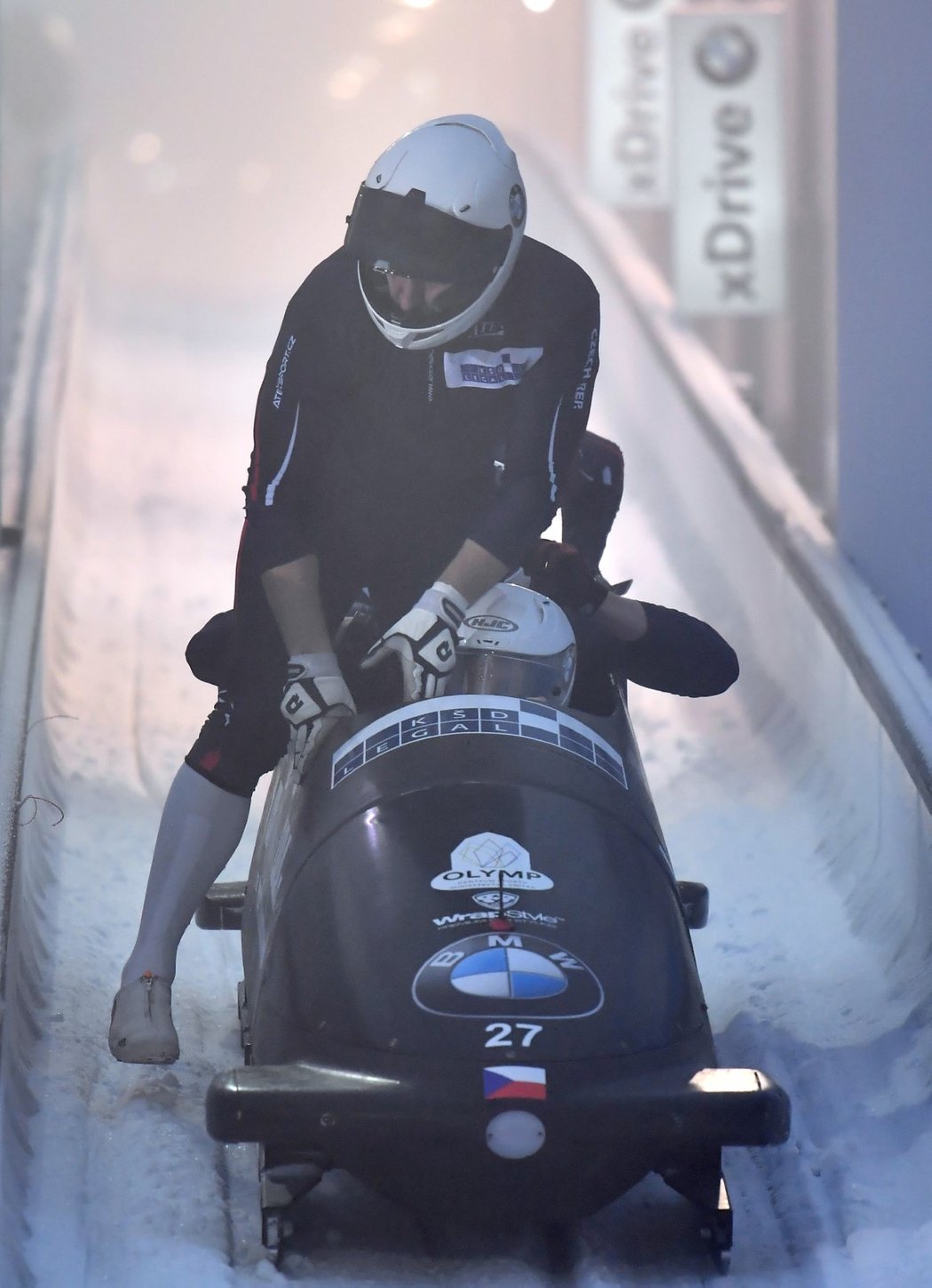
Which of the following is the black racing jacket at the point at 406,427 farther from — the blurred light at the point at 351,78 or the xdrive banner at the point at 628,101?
the blurred light at the point at 351,78

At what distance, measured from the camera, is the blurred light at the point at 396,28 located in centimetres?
1762

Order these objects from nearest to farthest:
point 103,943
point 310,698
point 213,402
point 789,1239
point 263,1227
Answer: point 263,1227 < point 789,1239 < point 310,698 < point 103,943 < point 213,402

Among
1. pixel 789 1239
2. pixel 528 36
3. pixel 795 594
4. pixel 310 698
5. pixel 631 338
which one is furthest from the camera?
pixel 528 36

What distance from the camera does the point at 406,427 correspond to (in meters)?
2.71

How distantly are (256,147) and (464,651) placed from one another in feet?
49.7

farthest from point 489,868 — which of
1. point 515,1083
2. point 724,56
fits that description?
point 724,56

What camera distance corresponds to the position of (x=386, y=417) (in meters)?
2.70

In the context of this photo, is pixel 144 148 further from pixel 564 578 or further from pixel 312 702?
pixel 312 702

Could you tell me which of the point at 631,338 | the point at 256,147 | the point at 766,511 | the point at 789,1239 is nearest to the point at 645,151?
the point at 631,338

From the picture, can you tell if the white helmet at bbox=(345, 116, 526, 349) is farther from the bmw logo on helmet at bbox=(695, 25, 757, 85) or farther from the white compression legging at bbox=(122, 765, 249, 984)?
the bmw logo on helmet at bbox=(695, 25, 757, 85)

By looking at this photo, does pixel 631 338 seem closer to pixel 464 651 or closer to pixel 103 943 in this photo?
pixel 103 943

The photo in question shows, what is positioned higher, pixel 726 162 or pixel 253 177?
pixel 253 177

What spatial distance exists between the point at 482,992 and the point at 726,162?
631cm

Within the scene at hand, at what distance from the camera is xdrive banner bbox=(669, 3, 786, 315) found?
7781mm
